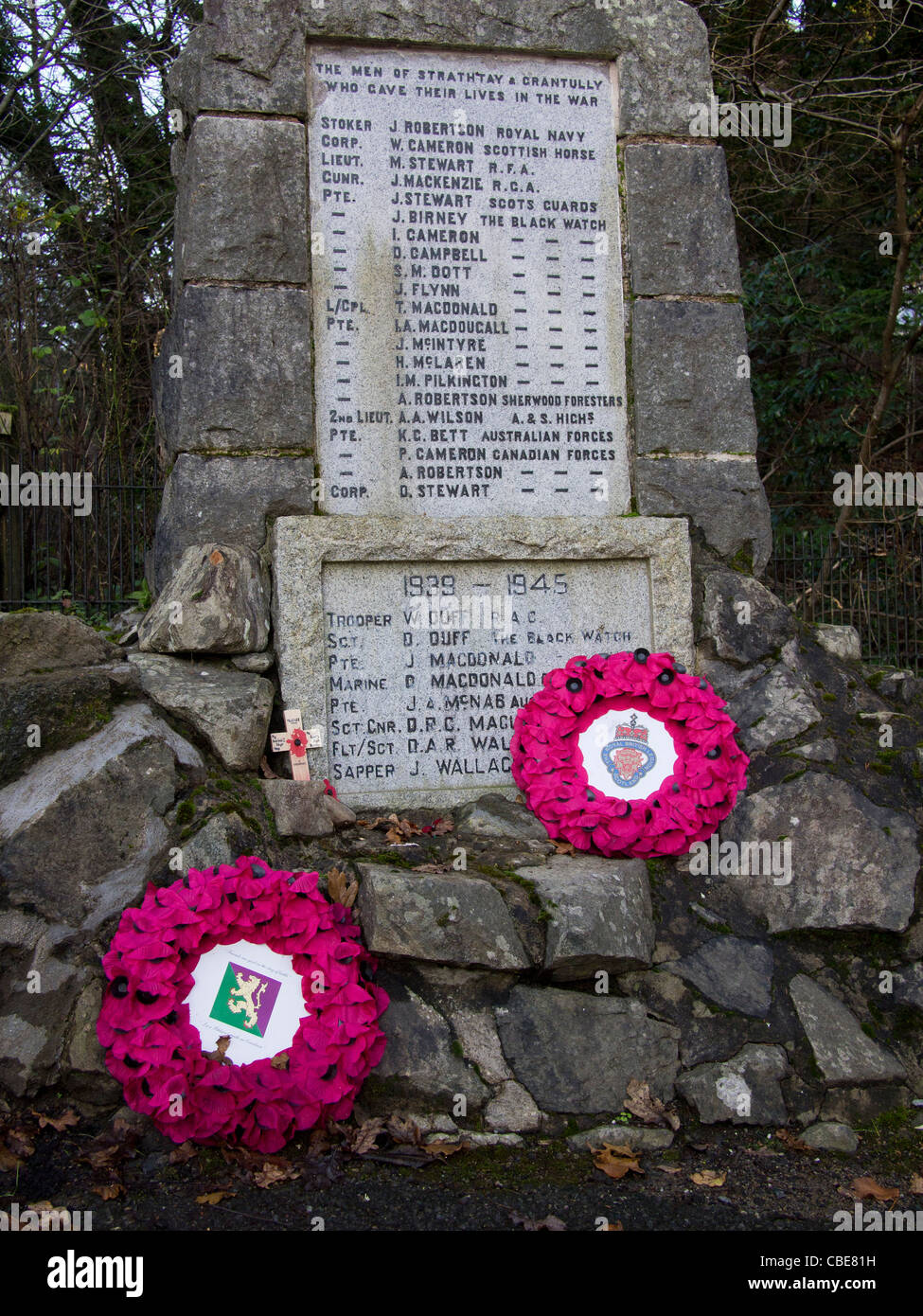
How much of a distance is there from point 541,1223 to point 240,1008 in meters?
1.06

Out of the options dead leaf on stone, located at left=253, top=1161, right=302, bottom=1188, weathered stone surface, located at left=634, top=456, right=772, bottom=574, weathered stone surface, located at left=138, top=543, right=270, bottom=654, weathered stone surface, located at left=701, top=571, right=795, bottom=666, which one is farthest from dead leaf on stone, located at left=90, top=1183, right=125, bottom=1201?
weathered stone surface, located at left=634, top=456, right=772, bottom=574

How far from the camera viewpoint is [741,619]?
4.64 m

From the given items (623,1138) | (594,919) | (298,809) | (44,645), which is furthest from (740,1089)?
(44,645)

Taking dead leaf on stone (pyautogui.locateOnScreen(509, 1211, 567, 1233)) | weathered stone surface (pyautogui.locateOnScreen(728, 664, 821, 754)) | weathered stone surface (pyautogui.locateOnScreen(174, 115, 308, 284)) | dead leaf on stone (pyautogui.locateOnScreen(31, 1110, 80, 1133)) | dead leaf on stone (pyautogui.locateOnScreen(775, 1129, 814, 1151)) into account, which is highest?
weathered stone surface (pyautogui.locateOnScreen(174, 115, 308, 284))

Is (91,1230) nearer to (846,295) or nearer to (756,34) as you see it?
(756,34)

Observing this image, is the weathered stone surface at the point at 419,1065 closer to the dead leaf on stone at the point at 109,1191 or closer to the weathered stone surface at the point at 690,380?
the dead leaf on stone at the point at 109,1191

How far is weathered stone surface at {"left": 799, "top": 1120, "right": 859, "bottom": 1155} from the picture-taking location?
11.5 feet

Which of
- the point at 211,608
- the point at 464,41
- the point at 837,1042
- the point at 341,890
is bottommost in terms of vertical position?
the point at 837,1042

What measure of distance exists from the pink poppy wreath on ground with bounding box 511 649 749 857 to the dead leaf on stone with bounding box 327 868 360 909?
2.72ft

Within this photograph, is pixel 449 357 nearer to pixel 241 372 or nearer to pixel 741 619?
pixel 241 372

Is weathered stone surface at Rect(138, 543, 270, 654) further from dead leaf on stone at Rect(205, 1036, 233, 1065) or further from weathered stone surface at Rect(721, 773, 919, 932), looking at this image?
weathered stone surface at Rect(721, 773, 919, 932)

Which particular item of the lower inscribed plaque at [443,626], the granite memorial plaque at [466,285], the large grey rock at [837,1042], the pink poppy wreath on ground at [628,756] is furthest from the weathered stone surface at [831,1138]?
the granite memorial plaque at [466,285]

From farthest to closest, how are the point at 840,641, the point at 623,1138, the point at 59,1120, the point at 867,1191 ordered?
the point at 840,641 < the point at 623,1138 < the point at 59,1120 < the point at 867,1191

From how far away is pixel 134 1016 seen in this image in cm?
323
